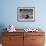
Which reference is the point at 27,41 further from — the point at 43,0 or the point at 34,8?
the point at 43,0

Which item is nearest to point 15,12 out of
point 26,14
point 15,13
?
point 15,13

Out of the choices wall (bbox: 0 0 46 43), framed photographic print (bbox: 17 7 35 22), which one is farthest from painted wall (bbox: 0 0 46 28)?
framed photographic print (bbox: 17 7 35 22)

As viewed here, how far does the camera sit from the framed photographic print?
177 inches

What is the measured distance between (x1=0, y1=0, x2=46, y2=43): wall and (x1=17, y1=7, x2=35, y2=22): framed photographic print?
3.9 inches

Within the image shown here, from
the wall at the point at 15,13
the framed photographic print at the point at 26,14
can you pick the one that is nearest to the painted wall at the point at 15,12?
the wall at the point at 15,13

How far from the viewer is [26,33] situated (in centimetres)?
401

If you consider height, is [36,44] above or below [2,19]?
below

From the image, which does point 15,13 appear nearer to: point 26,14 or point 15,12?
point 15,12

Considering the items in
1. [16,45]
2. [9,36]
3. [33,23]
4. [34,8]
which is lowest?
[16,45]

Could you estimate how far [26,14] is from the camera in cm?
454

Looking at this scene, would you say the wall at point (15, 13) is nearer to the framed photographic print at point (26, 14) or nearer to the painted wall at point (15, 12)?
the painted wall at point (15, 12)

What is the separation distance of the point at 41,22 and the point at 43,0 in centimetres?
73

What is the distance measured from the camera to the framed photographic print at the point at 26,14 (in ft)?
14.7

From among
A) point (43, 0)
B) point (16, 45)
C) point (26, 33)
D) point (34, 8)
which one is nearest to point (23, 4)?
point (34, 8)
